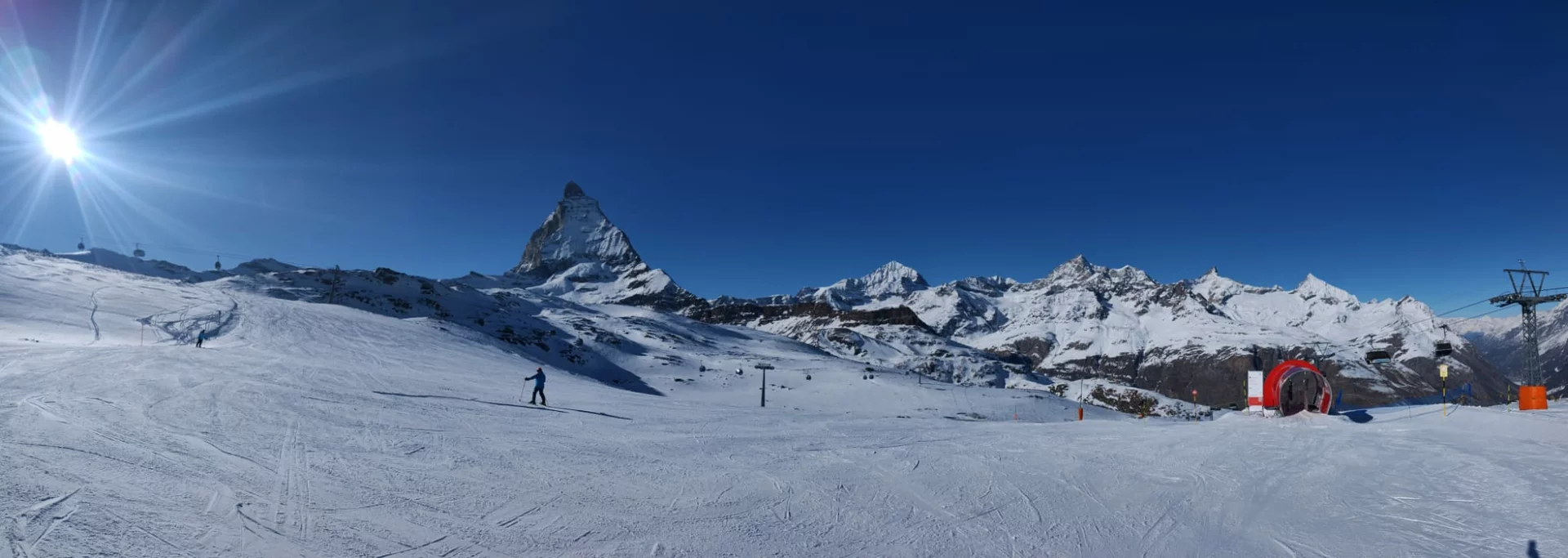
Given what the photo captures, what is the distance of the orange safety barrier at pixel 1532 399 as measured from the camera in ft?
80.5

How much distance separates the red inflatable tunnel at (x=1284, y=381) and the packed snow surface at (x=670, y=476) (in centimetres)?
196

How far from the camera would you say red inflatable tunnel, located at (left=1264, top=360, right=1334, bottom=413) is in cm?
2483

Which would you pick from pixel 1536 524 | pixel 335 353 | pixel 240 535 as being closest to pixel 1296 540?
pixel 1536 524

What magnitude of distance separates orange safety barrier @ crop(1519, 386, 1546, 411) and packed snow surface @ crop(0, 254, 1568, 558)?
4.25 meters

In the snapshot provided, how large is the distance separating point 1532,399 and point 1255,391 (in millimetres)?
9797

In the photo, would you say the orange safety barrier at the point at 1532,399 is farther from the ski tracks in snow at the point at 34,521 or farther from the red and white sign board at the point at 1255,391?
the ski tracks in snow at the point at 34,521

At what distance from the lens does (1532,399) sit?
24.9 metres

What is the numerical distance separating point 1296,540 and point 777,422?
→ 13.4 metres

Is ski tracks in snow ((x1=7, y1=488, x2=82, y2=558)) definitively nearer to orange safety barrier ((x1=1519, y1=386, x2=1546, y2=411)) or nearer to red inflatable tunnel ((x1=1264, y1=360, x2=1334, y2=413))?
red inflatable tunnel ((x1=1264, y1=360, x2=1334, y2=413))

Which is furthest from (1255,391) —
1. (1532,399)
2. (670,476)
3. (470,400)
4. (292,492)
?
(292,492)

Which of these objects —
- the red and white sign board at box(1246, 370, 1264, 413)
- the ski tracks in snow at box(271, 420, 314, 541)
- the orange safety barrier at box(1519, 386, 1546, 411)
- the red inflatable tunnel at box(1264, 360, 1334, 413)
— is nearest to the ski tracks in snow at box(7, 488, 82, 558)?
the ski tracks in snow at box(271, 420, 314, 541)

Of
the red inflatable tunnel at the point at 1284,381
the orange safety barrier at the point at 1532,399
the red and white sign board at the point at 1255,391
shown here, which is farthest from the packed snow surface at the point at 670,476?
the orange safety barrier at the point at 1532,399

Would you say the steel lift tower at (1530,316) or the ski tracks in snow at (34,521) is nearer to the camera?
the ski tracks in snow at (34,521)

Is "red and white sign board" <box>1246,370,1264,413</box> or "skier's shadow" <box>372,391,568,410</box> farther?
"red and white sign board" <box>1246,370,1264,413</box>
